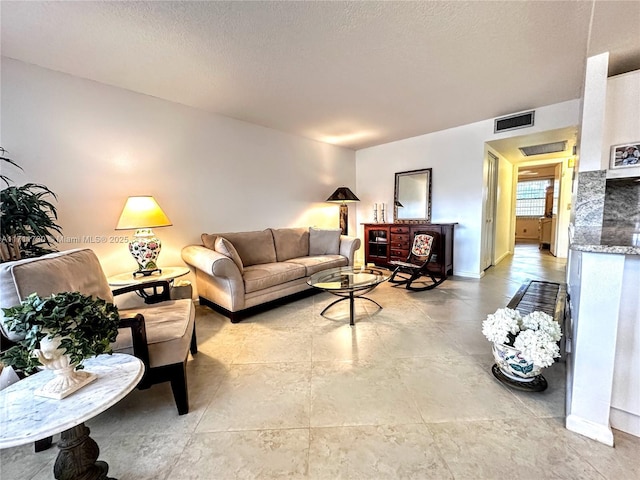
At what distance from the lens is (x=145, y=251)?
8.21 feet

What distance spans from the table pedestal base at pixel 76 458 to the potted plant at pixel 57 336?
234 mm

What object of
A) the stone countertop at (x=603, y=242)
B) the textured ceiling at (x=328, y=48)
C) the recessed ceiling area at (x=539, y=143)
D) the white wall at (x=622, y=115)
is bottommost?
the stone countertop at (x=603, y=242)

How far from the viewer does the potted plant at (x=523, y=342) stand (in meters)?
1.52

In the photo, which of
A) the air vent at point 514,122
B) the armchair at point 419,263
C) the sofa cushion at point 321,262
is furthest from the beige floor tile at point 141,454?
the air vent at point 514,122

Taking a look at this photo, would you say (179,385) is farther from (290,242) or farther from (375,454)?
(290,242)

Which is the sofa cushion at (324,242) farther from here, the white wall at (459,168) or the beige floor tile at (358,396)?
the beige floor tile at (358,396)

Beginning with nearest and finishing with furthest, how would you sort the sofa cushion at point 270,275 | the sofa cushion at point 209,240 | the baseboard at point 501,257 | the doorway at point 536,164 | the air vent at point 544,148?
the sofa cushion at point 270,275, the sofa cushion at point 209,240, the doorway at point 536,164, the air vent at point 544,148, the baseboard at point 501,257

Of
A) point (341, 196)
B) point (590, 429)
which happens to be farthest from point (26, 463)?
point (341, 196)

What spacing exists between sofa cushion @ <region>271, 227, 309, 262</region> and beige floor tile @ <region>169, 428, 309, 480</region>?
261 cm

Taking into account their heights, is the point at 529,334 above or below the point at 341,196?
below

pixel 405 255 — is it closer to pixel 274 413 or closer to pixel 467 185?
pixel 467 185

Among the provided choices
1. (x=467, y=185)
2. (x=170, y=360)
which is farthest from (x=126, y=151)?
(x=467, y=185)

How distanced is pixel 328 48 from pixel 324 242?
8.59ft

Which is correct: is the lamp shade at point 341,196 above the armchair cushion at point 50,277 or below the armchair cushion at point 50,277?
above
